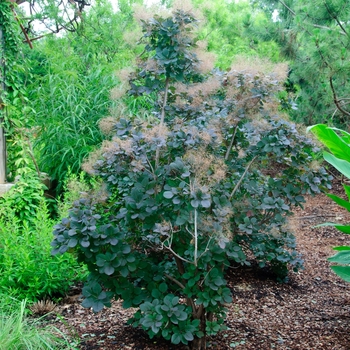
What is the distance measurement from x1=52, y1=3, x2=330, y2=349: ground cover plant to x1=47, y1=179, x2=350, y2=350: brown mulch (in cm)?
28

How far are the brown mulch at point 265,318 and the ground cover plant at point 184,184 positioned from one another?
28 cm

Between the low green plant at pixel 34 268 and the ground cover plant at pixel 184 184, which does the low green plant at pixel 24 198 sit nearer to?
the low green plant at pixel 34 268

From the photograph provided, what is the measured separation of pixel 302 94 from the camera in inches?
307

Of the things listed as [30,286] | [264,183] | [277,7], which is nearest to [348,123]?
[277,7]

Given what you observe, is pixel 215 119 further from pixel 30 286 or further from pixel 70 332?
pixel 30 286

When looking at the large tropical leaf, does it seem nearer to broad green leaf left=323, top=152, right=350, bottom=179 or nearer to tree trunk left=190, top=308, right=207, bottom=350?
broad green leaf left=323, top=152, right=350, bottom=179

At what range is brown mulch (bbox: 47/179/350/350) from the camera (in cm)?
265

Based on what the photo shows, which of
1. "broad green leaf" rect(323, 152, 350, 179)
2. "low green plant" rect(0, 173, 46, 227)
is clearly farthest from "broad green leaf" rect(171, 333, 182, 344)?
"low green plant" rect(0, 173, 46, 227)

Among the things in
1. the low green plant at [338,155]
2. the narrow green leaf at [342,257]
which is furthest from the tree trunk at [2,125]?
the narrow green leaf at [342,257]

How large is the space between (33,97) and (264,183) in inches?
173

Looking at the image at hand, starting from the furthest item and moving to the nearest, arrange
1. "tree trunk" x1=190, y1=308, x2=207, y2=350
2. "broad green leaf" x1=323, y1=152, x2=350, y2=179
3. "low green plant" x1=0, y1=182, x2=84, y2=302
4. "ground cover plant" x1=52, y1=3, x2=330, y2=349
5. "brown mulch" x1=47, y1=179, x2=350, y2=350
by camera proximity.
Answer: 1. "low green plant" x1=0, y1=182, x2=84, y2=302
2. "brown mulch" x1=47, y1=179, x2=350, y2=350
3. "tree trunk" x1=190, y1=308, x2=207, y2=350
4. "ground cover plant" x1=52, y1=3, x2=330, y2=349
5. "broad green leaf" x1=323, y1=152, x2=350, y2=179

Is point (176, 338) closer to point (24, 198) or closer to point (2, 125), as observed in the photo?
point (24, 198)

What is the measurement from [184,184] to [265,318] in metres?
1.39

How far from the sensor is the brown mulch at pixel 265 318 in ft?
8.68
